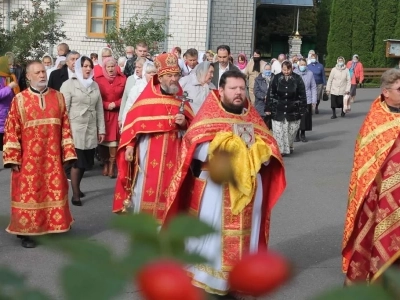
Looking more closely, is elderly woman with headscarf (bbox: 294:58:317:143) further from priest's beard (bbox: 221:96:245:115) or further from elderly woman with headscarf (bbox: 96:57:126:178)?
priest's beard (bbox: 221:96:245:115)

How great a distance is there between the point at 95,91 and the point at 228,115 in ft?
13.3

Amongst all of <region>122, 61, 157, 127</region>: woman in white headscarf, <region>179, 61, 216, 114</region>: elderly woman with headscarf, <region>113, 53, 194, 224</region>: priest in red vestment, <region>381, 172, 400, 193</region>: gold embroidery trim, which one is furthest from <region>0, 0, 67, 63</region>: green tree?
<region>122, 61, 157, 127</region>: woman in white headscarf

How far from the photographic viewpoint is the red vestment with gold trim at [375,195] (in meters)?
5.39

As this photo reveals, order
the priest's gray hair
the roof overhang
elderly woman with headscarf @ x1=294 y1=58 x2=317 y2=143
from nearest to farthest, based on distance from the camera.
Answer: the priest's gray hair < elderly woman with headscarf @ x1=294 y1=58 x2=317 y2=143 < the roof overhang

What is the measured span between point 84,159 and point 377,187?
4.56 m

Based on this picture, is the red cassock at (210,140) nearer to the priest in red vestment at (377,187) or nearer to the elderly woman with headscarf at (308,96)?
the priest in red vestment at (377,187)

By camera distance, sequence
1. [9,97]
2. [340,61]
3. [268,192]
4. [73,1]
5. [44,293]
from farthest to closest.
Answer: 1. [340,61]
2. [9,97]
3. [268,192]
4. [73,1]
5. [44,293]

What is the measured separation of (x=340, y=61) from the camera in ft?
68.8

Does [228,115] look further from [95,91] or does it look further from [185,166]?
[95,91]

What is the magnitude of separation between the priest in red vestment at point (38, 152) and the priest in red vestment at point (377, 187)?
7.96ft

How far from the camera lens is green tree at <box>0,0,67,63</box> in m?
1.05

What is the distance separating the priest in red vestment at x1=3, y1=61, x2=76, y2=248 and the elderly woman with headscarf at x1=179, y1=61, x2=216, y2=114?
2.13 metres

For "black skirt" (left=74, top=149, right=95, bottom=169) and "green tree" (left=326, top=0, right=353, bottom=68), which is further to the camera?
"green tree" (left=326, top=0, right=353, bottom=68)

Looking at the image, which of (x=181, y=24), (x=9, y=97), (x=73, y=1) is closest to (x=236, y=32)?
(x=181, y=24)
